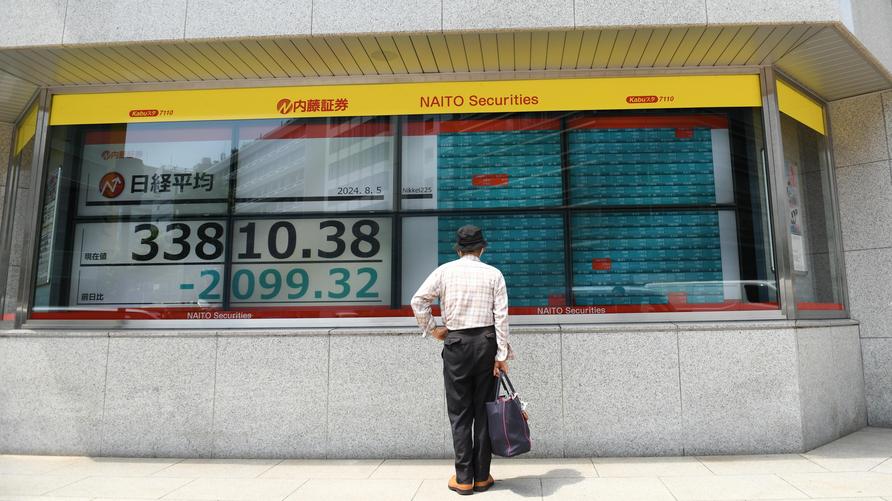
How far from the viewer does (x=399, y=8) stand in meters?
5.35

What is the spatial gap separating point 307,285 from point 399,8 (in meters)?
3.09

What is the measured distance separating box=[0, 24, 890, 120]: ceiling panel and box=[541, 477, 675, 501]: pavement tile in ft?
13.8

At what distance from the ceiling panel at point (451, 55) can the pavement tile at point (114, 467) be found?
4.17 meters

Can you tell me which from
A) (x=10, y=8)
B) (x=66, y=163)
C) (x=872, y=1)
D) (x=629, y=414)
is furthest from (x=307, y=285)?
(x=872, y=1)

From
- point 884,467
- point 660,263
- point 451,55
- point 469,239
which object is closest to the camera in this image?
point 469,239

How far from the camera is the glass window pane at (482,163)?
241 inches

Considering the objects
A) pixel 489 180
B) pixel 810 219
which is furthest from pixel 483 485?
pixel 810 219

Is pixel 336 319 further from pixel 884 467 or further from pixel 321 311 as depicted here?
pixel 884 467

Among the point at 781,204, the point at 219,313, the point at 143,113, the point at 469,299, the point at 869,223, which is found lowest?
the point at 219,313

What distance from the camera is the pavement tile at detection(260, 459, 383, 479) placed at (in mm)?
4908

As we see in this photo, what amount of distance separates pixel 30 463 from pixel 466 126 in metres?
5.69

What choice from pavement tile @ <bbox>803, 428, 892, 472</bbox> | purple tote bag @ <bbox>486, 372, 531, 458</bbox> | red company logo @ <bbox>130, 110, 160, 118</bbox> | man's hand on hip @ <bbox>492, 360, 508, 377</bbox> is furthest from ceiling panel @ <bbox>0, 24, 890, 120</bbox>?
pavement tile @ <bbox>803, 428, 892, 472</bbox>

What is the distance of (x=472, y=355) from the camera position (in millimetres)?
4188

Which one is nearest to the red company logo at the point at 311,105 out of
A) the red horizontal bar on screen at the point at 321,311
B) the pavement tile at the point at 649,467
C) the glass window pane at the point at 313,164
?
the glass window pane at the point at 313,164
